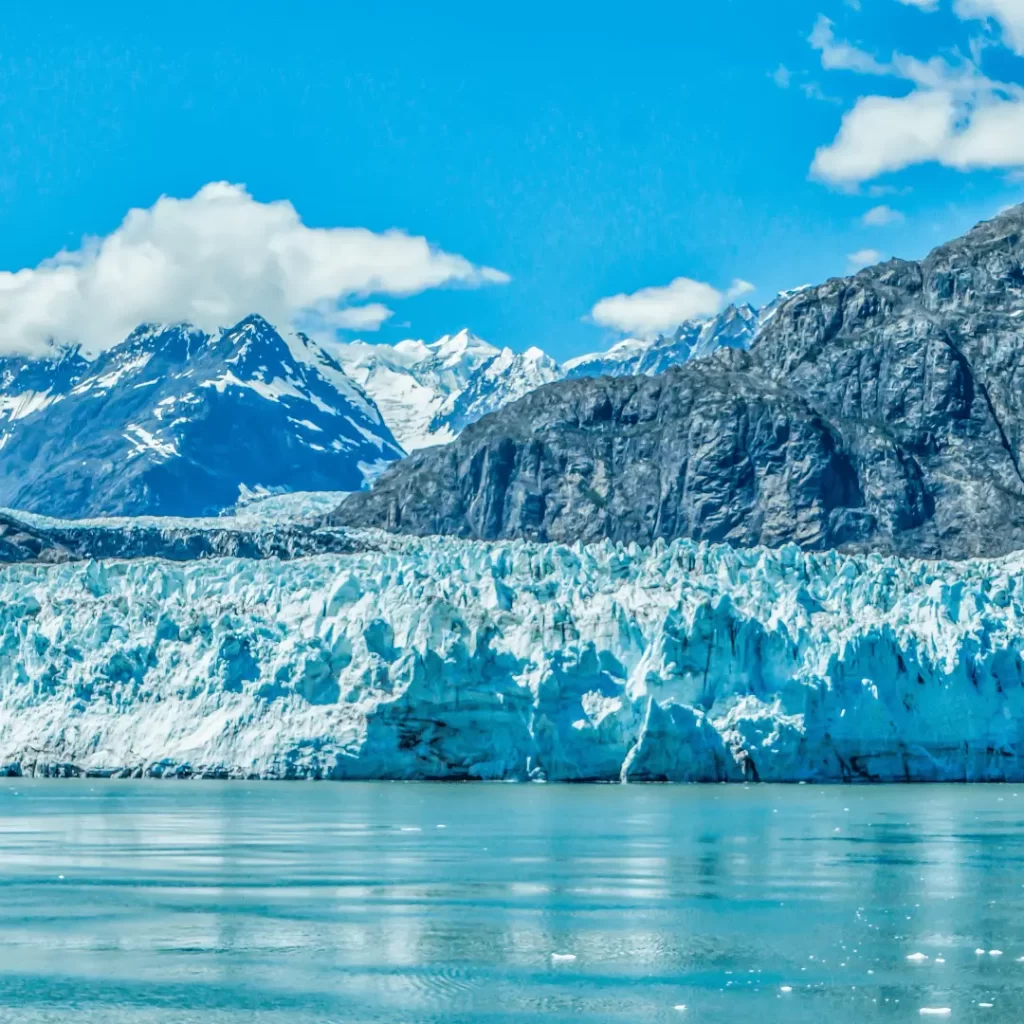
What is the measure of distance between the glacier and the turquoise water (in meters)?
8.29

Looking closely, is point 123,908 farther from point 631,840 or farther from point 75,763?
point 75,763

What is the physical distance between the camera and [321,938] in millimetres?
29891

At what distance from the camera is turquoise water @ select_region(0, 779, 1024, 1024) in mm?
24812

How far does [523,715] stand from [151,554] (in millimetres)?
112362

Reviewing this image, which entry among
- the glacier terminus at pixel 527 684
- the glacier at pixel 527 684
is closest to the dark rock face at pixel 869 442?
the glacier at pixel 527 684

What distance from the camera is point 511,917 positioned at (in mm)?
32344

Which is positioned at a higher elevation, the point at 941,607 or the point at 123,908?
the point at 941,607

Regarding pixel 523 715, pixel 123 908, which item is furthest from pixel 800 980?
pixel 523 715

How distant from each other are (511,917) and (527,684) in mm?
32491

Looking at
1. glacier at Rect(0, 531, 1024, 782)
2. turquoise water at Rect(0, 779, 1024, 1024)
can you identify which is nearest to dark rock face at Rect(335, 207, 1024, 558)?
glacier at Rect(0, 531, 1024, 782)

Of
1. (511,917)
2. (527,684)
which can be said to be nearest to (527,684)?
(527,684)

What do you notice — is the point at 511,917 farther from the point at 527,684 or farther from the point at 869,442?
the point at 869,442

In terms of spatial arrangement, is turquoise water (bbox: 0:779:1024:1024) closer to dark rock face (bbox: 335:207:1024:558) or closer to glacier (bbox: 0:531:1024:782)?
glacier (bbox: 0:531:1024:782)

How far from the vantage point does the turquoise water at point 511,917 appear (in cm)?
2481
